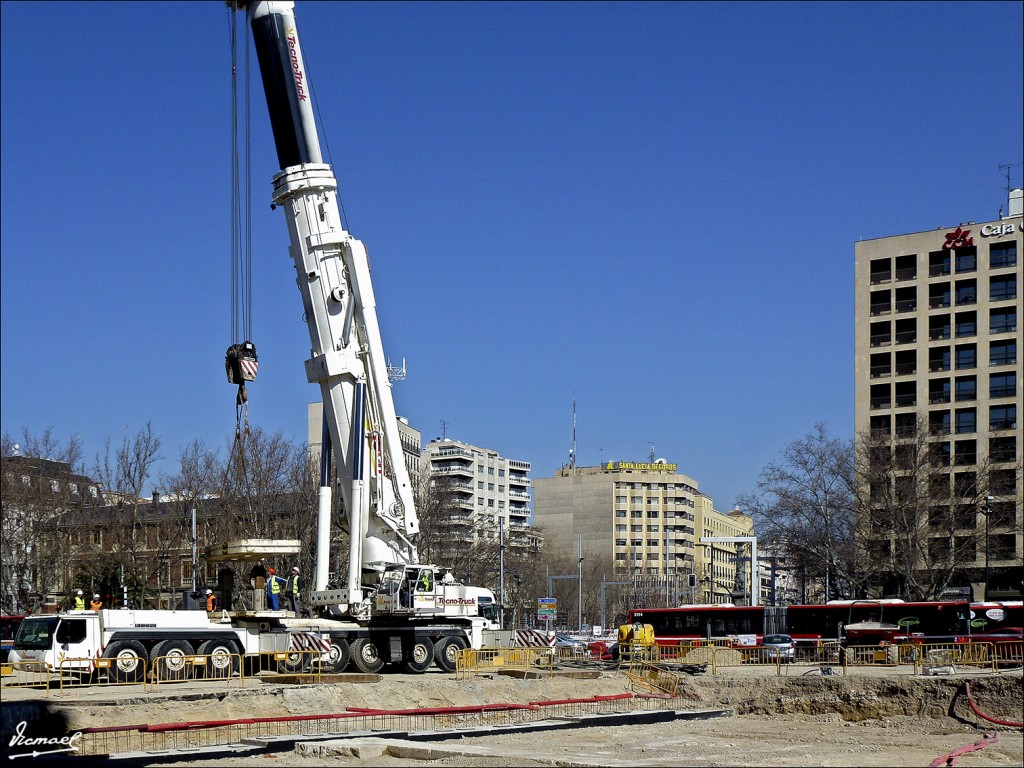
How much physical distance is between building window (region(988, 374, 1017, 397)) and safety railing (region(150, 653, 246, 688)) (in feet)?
203

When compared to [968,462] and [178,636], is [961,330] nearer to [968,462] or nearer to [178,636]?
[968,462]

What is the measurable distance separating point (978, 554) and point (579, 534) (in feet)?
282

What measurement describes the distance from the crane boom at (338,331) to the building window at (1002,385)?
57.6 m

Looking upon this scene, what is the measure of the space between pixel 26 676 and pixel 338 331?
9.98 meters

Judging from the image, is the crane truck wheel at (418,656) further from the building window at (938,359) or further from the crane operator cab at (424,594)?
the building window at (938,359)

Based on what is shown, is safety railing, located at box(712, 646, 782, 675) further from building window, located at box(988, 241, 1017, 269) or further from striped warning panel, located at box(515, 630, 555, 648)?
building window, located at box(988, 241, 1017, 269)

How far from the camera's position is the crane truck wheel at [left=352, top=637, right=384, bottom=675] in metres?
30.1

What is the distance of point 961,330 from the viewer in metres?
81.6

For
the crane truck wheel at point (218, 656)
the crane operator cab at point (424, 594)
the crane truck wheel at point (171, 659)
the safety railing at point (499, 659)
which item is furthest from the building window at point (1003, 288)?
the crane truck wheel at point (171, 659)

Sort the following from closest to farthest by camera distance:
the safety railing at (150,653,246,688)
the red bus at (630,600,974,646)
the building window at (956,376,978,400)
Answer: the safety railing at (150,653,246,688)
the red bus at (630,600,974,646)
the building window at (956,376,978,400)

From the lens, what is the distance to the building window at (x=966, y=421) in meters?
80.4

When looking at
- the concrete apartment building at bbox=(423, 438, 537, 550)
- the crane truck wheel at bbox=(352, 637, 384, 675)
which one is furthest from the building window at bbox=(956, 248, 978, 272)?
the concrete apartment building at bbox=(423, 438, 537, 550)

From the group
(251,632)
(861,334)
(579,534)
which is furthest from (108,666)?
(579,534)

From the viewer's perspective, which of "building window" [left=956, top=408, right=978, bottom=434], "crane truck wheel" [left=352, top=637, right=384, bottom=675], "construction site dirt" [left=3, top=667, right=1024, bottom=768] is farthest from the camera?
"building window" [left=956, top=408, right=978, bottom=434]
